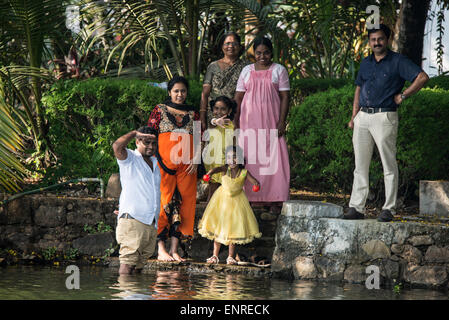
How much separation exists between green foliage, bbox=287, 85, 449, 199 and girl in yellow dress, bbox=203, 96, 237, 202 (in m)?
1.55

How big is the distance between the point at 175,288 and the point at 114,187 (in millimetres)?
2839

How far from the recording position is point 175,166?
8.31m

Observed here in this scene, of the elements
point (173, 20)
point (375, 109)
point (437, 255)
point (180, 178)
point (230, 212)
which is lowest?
point (437, 255)

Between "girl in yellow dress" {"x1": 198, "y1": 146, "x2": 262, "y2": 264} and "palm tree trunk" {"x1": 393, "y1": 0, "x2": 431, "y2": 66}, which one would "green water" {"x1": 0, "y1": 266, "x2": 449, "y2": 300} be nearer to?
"girl in yellow dress" {"x1": 198, "y1": 146, "x2": 262, "y2": 264}

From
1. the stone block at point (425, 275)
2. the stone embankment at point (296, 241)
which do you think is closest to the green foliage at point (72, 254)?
the stone embankment at point (296, 241)

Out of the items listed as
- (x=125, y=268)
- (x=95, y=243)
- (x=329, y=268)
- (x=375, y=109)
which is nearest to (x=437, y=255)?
(x=329, y=268)

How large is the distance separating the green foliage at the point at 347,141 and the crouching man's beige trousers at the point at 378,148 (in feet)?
3.96

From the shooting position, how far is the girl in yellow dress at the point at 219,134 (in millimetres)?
8461

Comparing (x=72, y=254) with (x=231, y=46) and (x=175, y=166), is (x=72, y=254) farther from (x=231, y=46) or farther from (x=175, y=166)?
(x=231, y=46)

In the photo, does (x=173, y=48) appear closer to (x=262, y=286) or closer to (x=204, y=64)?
(x=204, y=64)

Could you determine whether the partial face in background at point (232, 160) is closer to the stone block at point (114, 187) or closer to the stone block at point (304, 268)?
the stone block at point (304, 268)

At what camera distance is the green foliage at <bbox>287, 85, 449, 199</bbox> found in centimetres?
898

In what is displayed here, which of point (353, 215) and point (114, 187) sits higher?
point (114, 187)

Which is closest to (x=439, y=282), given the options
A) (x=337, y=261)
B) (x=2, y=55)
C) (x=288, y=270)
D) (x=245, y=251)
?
(x=337, y=261)
